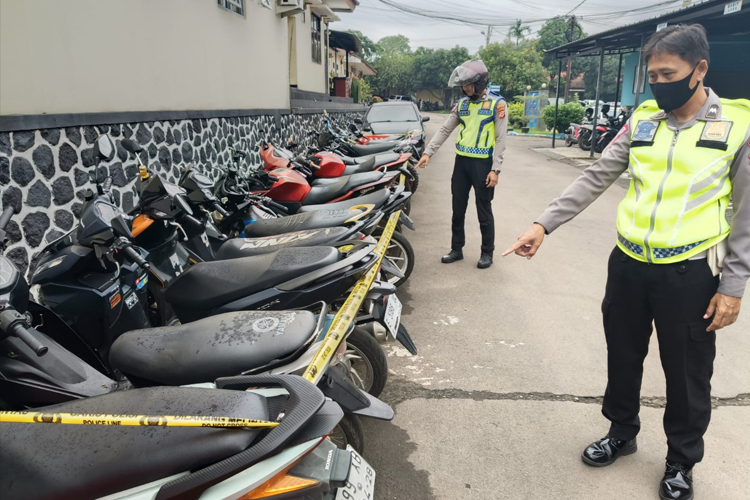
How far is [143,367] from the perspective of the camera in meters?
1.97

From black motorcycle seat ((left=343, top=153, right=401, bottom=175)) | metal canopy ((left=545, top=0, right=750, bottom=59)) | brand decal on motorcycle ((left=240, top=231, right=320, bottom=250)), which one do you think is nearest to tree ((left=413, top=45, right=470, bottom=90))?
metal canopy ((left=545, top=0, right=750, bottom=59))

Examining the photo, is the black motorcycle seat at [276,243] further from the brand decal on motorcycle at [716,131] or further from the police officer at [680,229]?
the brand decal on motorcycle at [716,131]

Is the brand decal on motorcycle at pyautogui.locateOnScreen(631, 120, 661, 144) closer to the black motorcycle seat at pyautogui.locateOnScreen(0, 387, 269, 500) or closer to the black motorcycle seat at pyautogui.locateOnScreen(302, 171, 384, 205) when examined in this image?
the black motorcycle seat at pyautogui.locateOnScreen(0, 387, 269, 500)

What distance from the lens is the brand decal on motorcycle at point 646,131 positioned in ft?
7.23

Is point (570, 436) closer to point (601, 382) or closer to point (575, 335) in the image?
point (601, 382)

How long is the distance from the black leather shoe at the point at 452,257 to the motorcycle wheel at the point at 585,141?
44.7 feet

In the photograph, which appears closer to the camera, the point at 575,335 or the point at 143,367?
the point at 143,367

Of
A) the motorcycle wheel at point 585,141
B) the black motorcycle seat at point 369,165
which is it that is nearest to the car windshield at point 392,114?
the black motorcycle seat at point 369,165

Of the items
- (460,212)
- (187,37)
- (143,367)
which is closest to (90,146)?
(187,37)

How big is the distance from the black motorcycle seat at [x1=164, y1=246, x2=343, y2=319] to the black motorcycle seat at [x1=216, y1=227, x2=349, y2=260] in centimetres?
35

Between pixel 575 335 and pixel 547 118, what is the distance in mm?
22763

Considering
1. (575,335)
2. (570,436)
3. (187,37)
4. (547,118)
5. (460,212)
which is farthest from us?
(547,118)

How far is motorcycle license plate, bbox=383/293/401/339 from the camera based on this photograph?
9.46ft

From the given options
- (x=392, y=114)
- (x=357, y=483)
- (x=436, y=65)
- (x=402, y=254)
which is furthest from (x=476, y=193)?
(x=436, y=65)
